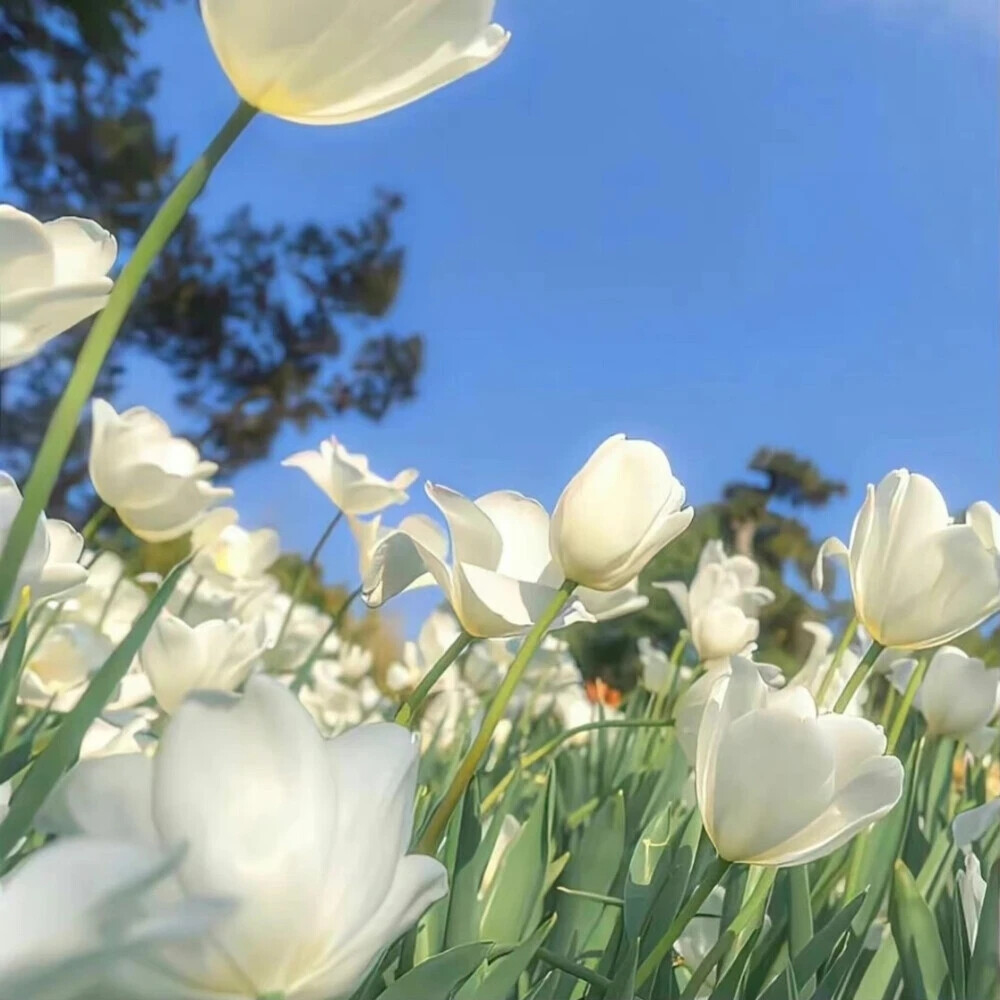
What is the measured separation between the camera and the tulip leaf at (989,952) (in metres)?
0.45

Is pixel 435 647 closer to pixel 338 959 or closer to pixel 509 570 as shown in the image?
pixel 509 570

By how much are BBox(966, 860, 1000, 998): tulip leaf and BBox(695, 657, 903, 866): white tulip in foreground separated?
6cm

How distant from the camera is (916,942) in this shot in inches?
19.3

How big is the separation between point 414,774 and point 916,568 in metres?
0.38

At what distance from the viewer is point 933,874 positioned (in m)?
0.74

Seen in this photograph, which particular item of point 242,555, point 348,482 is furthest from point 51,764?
point 242,555

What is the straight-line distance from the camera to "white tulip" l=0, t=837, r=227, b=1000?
0.71ft

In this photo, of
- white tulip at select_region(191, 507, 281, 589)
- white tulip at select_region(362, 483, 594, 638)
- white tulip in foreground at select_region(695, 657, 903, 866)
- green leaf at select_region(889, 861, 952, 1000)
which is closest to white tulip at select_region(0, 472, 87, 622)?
white tulip at select_region(362, 483, 594, 638)

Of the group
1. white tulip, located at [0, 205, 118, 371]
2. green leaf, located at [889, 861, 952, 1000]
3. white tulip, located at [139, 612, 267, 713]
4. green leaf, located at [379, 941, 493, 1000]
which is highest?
white tulip, located at [0, 205, 118, 371]

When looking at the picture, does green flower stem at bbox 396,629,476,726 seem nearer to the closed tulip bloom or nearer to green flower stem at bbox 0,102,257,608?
the closed tulip bloom

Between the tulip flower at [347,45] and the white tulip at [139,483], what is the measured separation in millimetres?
488

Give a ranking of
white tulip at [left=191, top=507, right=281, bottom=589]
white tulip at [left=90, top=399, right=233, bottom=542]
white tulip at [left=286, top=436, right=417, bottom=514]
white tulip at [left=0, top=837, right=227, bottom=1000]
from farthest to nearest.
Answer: white tulip at [left=191, top=507, right=281, bottom=589] < white tulip at [left=286, top=436, right=417, bottom=514] < white tulip at [left=90, top=399, right=233, bottom=542] < white tulip at [left=0, top=837, right=227, bottom=1000]

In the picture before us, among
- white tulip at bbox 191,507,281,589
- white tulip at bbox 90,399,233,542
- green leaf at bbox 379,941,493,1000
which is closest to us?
green leaf at bbox 379,941,493,1000

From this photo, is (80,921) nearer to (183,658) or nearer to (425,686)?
(425,686)
